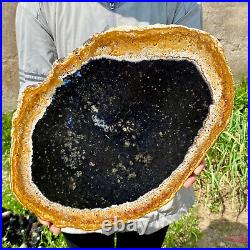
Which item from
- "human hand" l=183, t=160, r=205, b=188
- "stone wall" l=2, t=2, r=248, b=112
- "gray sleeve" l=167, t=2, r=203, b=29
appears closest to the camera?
"human hand" l=183, t=160, r=205, b=188

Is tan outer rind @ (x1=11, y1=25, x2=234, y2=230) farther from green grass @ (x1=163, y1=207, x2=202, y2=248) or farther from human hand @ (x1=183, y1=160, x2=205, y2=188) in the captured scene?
green grass @ (x1=163, y1=207, x2=202, y2=248)

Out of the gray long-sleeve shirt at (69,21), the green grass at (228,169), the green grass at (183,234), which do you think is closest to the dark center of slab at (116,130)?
the gray long-sleeve shirt at (69,21)

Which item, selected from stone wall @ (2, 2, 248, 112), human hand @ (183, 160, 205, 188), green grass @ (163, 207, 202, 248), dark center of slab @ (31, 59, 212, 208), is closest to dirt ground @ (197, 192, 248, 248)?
green grass @ (163, 207, 202, 248)

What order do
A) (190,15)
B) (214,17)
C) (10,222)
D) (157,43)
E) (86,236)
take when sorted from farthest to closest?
(214,17) < (10,222) < (86,236) < (190,15) < (157,43)

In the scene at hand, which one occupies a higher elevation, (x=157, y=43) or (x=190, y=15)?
(x=190, y=15)

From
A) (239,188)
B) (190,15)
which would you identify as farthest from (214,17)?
(190,15)

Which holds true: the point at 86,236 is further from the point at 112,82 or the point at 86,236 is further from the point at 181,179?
the point at 112,82
